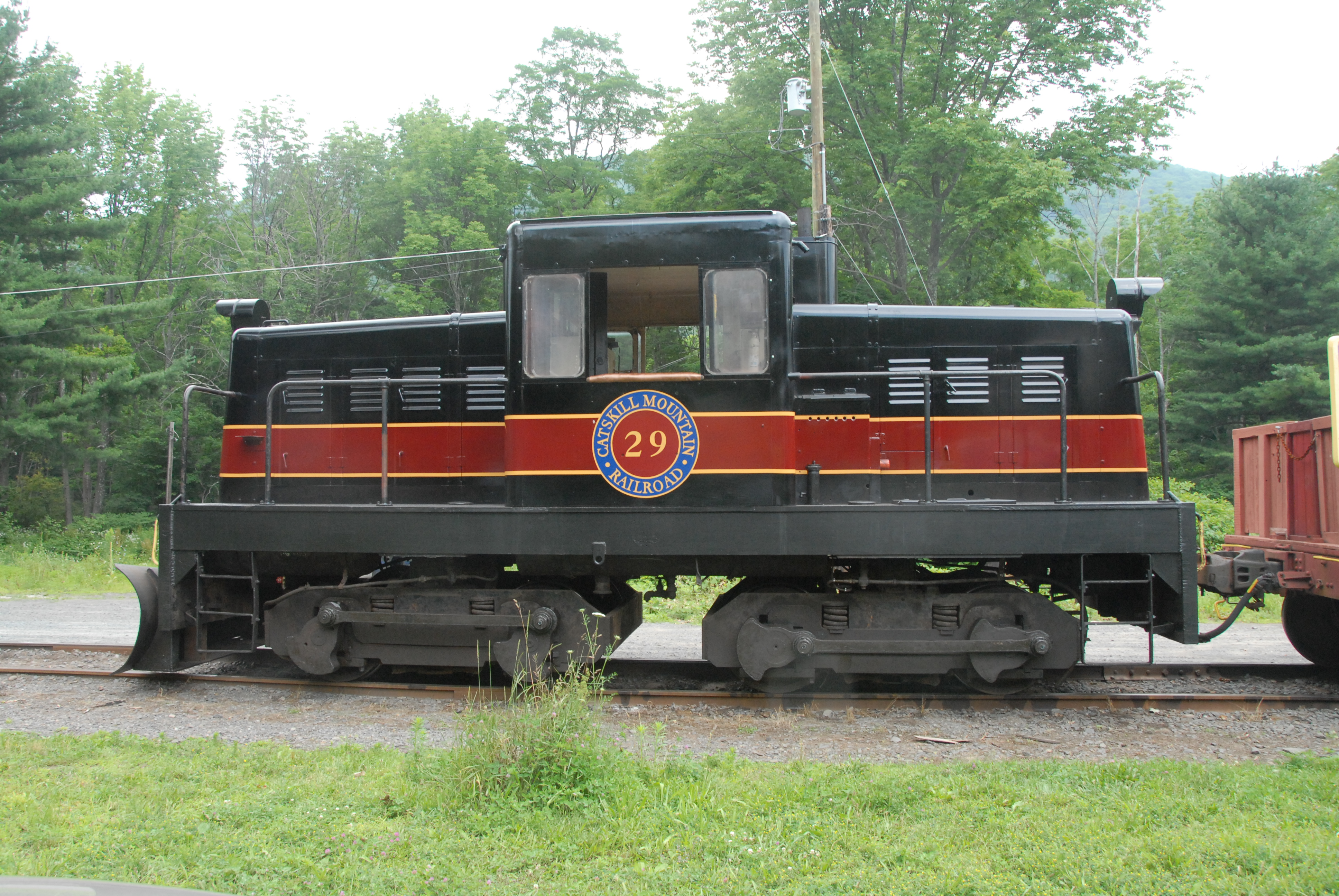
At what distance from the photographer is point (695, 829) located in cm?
368

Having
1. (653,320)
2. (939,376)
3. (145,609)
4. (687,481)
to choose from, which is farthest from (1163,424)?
(145,609)

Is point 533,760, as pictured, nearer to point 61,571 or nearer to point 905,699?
point 905,699

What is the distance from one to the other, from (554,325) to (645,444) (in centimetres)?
104

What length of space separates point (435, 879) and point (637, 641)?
5.44m

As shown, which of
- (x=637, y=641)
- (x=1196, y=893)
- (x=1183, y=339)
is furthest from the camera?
(x=1183, y=339)

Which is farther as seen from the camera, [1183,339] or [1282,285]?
[1183,339]

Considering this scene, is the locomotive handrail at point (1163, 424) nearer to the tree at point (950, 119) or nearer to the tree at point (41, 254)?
the tree at point (950, 119)

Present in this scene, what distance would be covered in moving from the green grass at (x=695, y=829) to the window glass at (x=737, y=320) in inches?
100

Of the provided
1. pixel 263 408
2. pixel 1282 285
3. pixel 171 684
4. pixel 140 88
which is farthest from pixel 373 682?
pixel 140 88

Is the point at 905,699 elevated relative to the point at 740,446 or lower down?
lower down

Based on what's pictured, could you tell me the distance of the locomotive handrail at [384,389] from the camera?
19.8ft

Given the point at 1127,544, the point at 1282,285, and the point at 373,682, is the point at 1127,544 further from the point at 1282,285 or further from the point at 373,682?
the point at 1282,285

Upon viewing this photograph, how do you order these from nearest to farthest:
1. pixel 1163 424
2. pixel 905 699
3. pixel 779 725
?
pixel 1163 424 → pixel 779 725 → pixel 905 699

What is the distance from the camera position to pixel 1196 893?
3088mm
